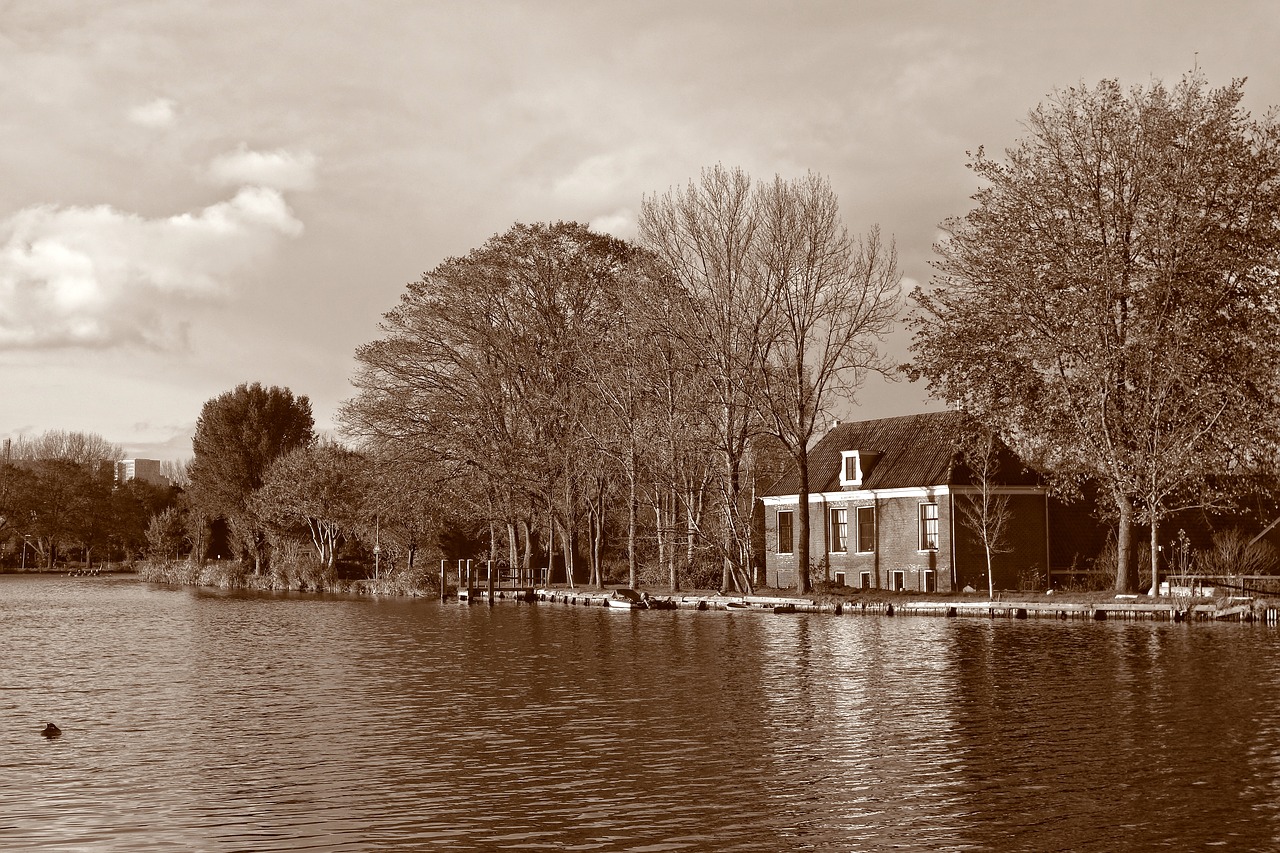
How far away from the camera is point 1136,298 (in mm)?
37656

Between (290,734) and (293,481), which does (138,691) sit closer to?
(290,734)

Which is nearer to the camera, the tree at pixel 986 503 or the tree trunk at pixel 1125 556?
the tree trunk at pixel 1125 556

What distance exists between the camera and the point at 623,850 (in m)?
11.5

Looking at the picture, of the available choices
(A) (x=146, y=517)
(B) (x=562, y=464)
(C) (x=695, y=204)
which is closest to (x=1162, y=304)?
(C) (x=695, y=204)

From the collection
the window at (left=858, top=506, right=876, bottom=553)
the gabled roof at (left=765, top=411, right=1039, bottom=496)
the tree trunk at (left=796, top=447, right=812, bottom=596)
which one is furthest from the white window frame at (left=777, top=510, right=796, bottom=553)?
the tree trunk at (left=796, top=447, right=812, bottom=596)

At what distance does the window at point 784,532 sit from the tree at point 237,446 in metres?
38.6

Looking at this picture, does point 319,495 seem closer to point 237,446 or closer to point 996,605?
point 237,446

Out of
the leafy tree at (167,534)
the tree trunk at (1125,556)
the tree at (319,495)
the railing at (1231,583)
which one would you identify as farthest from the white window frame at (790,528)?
the leafy tree at (167,534)

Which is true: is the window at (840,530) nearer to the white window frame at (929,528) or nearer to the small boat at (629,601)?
the white window frame at (929,528)

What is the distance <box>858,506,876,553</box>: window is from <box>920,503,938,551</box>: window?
2.84m

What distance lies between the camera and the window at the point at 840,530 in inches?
2169

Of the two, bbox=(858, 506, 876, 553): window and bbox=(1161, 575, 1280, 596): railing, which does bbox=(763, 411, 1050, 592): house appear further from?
bbox=(1161, 575, 1280, 596): railing

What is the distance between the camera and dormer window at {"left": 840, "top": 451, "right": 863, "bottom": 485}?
179ft

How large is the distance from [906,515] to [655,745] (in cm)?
3665
